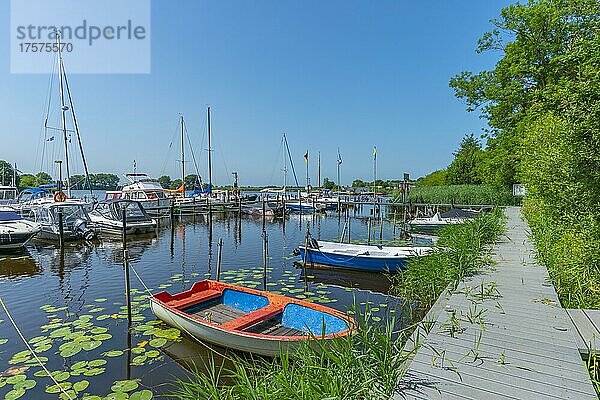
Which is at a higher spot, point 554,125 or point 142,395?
point 554,125

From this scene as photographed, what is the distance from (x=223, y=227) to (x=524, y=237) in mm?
19936

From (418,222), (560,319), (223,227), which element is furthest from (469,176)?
(560,319)

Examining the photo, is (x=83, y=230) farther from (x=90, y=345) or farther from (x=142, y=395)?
(x=142, y=395)

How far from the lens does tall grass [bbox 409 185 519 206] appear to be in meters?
27.0

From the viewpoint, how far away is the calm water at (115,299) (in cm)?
635

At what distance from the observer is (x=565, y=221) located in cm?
879

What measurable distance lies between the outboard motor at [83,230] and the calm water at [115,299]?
2.38 ft

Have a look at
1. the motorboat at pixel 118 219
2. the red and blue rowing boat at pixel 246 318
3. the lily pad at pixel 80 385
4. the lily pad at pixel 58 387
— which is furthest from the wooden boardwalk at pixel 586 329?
the motorboat at pixel 118 219

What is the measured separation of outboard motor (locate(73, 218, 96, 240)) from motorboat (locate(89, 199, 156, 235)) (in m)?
1.31

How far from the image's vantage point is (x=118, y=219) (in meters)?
22.6

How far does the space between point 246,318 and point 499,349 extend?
4.17 m

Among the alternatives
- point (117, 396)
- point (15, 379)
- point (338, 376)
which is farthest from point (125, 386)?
point (338, 376)

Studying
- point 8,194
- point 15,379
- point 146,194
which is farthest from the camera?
point 146,194

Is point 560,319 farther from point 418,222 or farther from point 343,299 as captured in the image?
point 418,222
